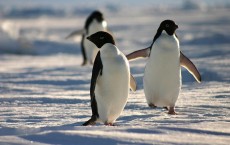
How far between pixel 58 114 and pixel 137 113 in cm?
64

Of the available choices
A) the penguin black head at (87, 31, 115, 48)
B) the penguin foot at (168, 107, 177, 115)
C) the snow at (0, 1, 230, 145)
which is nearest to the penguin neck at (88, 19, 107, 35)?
the snow at (0, 1, 230, 145)

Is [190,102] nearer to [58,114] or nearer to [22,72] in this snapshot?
[58,114]

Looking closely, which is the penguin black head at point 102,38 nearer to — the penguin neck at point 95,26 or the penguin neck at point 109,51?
the penguin neck at point 109,51

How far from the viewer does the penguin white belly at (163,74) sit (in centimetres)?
492

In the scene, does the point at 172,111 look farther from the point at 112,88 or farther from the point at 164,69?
the point at 112,88

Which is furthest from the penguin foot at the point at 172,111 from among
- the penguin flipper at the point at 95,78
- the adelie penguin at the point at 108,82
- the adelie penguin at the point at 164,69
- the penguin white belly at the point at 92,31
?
the penguin white belly at the point at 92,31

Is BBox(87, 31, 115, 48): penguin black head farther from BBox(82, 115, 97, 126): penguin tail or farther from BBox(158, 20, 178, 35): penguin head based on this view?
BBox(158, 20, 178, 35): penguin head

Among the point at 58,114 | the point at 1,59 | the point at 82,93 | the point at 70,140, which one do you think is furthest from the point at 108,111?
the point at 1,59

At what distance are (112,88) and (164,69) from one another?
2.90ft

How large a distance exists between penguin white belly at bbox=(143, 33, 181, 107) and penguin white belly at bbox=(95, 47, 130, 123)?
74 centimetres

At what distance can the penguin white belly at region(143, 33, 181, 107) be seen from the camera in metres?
4.92

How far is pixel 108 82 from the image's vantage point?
13.9 feet

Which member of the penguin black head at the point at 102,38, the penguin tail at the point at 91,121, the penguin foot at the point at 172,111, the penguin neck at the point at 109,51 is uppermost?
the penguin black head at the point at 102,38

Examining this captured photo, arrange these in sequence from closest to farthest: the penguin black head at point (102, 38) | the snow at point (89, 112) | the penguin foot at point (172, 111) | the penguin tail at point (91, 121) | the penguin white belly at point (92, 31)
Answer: the snow at point (89, 112) → the penguin tail at point (91, 121) → the penguin black head at point (102, 38) → the penguin foot at point (172, 111) → the penguin white belly at point (92, 31)
